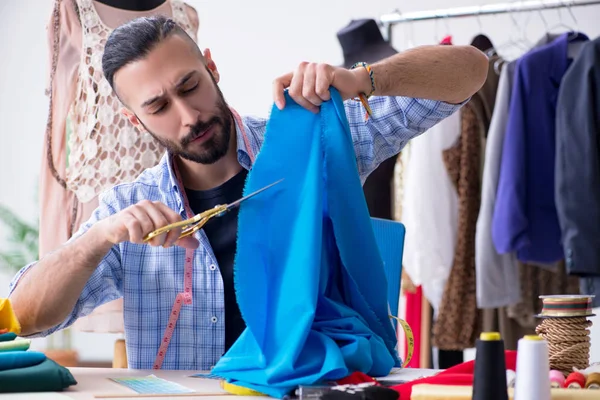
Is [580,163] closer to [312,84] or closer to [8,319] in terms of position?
[312,84]

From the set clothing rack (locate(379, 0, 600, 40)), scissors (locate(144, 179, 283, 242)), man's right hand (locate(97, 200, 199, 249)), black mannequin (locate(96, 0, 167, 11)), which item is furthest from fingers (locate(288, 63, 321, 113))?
clothing rack (locate(379, 0, 600, 40))

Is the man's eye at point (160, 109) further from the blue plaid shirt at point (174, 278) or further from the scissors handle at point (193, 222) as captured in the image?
the scissors handle at point (193, 222)

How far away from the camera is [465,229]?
3172 millimetres

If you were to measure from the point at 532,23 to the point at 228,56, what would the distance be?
5.48ft

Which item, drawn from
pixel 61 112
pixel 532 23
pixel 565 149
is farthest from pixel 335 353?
pixel 532 23

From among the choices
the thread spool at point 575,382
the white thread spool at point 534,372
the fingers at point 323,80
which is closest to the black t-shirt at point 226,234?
the fingers at point 323,80

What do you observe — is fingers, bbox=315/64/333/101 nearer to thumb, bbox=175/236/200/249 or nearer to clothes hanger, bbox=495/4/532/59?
thumb, bbox=175/236/200/249

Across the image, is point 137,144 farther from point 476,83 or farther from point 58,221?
point 476,83

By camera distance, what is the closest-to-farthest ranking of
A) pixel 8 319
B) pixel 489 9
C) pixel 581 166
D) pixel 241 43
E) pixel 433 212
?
pixel 8 319, pixel 581 166, pixel 433 212, pixel 489 9, pixel 241 43

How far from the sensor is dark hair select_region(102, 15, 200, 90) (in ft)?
6.00

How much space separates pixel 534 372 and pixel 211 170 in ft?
3.64

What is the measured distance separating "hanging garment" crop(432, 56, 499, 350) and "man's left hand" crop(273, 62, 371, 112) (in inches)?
70.1

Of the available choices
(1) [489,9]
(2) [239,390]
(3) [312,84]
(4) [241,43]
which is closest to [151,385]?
(2) [239,390]

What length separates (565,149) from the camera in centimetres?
288
